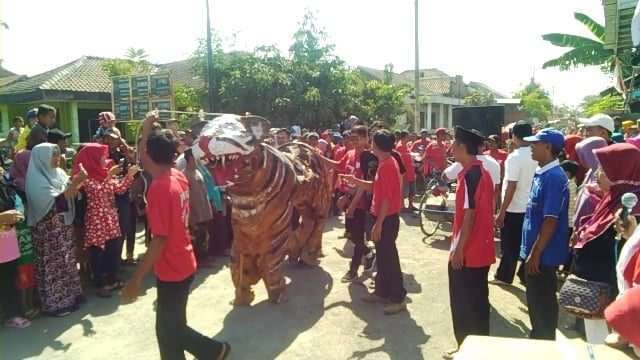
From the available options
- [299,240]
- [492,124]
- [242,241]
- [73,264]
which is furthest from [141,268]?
[492,124]

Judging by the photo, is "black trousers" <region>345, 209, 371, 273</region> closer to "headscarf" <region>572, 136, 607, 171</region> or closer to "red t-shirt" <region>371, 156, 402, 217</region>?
"red t-shirt" <region>371, 156, 402, 217</region>

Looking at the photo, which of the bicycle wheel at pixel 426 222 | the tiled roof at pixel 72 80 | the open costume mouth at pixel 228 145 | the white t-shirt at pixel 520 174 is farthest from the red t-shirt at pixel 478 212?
the tiled roof at pixel 72 80

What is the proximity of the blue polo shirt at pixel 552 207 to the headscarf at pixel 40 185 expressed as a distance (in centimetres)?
429

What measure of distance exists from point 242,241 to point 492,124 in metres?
7.26

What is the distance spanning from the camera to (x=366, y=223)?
→ 6.09 m

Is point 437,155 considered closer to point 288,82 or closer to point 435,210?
point 435,210

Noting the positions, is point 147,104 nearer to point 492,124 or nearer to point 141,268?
point 492,124

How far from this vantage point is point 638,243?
1797 millimetres

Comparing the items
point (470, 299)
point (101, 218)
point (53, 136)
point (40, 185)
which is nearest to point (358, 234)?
point (470, 299)

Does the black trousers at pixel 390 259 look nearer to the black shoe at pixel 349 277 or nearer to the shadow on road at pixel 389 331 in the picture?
the shadow on road at pixel 389 331

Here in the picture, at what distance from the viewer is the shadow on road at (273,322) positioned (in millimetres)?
4055

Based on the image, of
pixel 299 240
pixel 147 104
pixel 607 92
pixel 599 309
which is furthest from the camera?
pixel 607 92

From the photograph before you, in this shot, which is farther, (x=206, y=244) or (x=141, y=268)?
(x=206, y=244)

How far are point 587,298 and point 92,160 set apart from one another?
485cm
